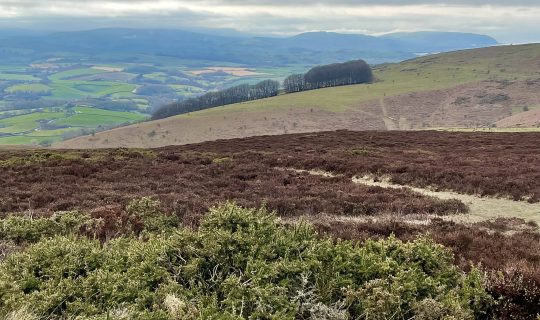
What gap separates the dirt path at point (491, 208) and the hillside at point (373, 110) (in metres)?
73.2

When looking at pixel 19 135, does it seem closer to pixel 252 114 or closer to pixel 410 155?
pixel 252 114

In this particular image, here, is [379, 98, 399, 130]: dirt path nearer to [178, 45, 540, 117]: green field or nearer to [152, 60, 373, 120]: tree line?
[178, 45, 540, 117]: green field

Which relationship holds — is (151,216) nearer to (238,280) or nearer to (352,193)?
(238,280)

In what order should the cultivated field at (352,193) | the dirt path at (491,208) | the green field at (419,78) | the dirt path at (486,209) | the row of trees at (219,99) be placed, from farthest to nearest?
the row of trees at (219,99) → the green field at (419,78) → the dirt path at (491,208) → the dirt path at (486,209) → the cultivated field at (352,193)

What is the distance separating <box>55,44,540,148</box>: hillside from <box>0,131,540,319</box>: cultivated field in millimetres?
63905

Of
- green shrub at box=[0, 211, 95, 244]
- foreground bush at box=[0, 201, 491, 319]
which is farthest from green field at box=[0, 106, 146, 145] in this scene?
foreground bush at box=[0, 201, 491, 319]

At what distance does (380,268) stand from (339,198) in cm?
1046

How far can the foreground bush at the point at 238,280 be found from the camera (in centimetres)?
516

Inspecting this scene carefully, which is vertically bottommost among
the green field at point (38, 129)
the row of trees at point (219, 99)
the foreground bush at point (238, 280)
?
the green field at point (38, 129)

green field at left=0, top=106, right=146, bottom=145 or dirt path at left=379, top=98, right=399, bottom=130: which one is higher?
dirt path at left=379, top=98, right=399, bottom=130

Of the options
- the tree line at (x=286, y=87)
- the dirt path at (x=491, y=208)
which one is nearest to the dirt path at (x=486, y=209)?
the dirt path at (x=491, y=208)

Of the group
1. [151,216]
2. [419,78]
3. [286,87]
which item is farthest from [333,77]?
[151,216]

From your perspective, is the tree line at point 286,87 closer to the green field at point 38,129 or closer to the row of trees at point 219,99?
the row of trees at point 219,99

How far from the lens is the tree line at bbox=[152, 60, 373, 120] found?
155 metres
